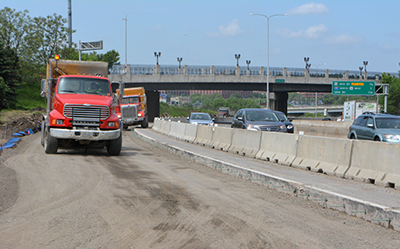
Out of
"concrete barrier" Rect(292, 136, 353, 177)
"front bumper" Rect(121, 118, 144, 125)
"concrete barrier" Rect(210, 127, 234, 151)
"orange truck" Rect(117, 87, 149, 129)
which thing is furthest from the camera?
"orange truck" Rect(117, 87, 149, 129)

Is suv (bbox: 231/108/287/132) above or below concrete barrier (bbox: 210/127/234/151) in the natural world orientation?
above

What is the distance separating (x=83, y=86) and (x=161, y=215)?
10731 millimetres

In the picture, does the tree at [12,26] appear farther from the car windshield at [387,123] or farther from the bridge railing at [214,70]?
the car windshield at [387,123]

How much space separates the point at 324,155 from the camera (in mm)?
12469

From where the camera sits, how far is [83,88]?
1692 centimetres

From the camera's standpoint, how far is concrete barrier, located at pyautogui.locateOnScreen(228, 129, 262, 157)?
17.1 meters

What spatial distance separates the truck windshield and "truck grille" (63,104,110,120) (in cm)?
106

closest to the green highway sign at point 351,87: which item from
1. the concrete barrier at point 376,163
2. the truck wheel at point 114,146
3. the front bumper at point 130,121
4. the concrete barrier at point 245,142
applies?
the front bumper at point 130,121

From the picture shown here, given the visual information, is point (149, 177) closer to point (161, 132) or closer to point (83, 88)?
point (83, 88)

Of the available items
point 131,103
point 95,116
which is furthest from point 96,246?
point 131,103

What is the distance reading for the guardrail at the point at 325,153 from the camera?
10.2 m

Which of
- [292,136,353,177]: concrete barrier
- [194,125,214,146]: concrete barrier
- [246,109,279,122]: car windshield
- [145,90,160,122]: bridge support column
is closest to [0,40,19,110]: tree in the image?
[145,90,160,122]: bridge support column

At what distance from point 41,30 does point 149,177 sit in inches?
2843

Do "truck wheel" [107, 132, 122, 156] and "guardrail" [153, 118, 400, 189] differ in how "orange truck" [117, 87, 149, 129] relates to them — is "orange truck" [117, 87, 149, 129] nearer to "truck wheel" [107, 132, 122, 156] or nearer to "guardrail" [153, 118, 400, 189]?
"guardrail" [153, 118, 400, 189]
